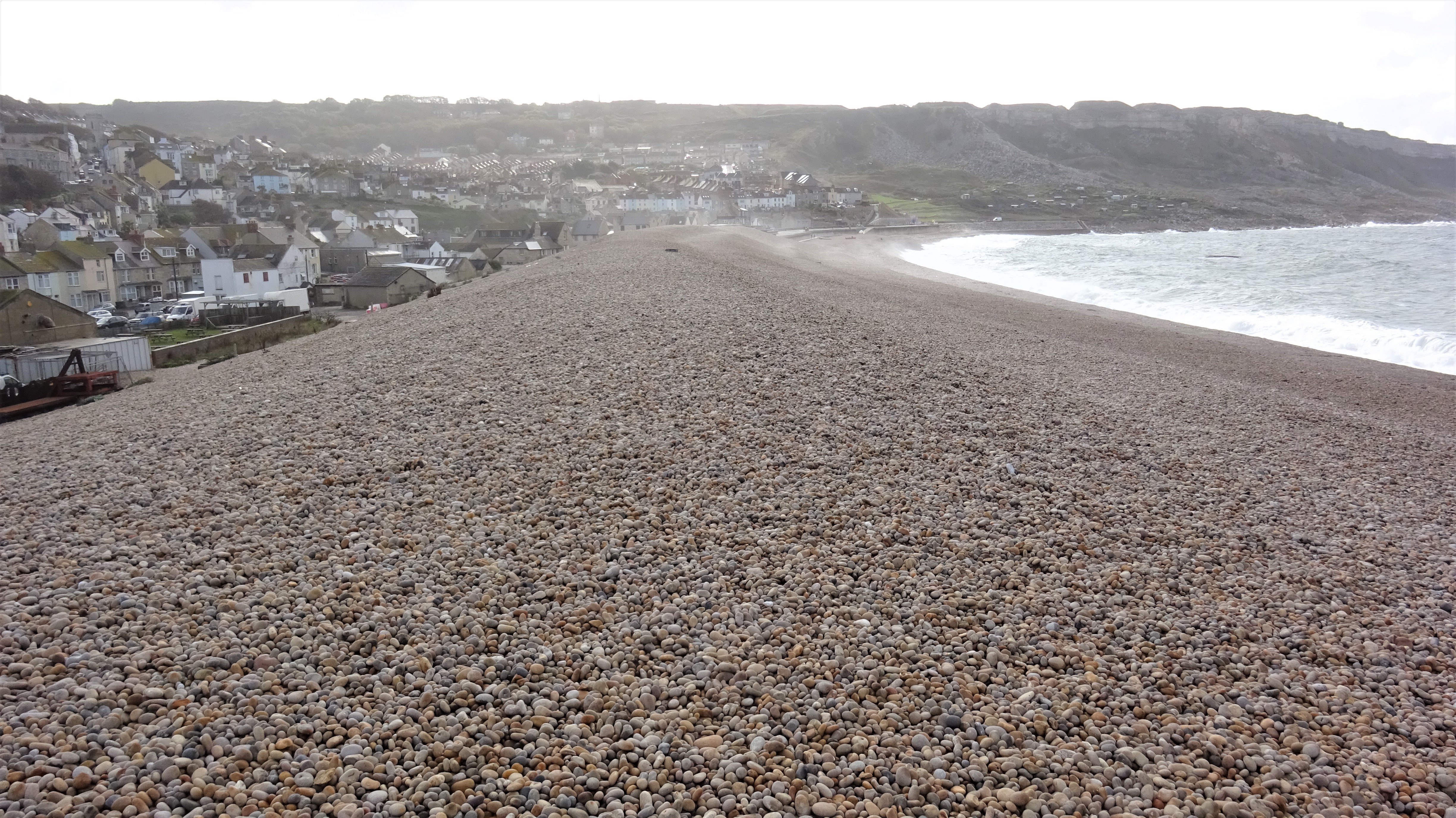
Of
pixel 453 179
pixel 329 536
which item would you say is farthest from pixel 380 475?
pixel 453 179

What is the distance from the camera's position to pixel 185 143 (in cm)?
8381

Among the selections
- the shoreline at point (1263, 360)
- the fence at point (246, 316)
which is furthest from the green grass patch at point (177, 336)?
the shoreline at point (1263, 360)

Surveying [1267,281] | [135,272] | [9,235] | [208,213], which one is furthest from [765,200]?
[9,235]

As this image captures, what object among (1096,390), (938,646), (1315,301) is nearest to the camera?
(938,646)

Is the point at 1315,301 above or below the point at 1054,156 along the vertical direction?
below

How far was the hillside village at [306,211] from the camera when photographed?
31469 millimetres

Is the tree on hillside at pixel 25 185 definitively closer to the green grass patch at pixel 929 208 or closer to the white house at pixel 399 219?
the white house at pixel 399 219

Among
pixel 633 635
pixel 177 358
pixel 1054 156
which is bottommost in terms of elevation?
pixel 177 358

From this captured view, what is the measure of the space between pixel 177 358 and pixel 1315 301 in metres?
31.1

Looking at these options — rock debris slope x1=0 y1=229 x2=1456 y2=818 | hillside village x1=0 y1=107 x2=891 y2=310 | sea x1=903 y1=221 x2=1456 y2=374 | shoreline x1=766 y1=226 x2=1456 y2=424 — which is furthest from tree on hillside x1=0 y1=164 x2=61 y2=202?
shoreline x1=766 y1=226 x2=1456 y2=424

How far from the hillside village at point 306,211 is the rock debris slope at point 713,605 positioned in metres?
22.0

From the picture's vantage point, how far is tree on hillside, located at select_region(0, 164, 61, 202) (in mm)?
44375

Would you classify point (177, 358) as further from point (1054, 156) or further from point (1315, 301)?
point (1054, 156)

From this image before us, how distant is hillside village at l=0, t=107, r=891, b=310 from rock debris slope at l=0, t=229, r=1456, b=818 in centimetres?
2199
